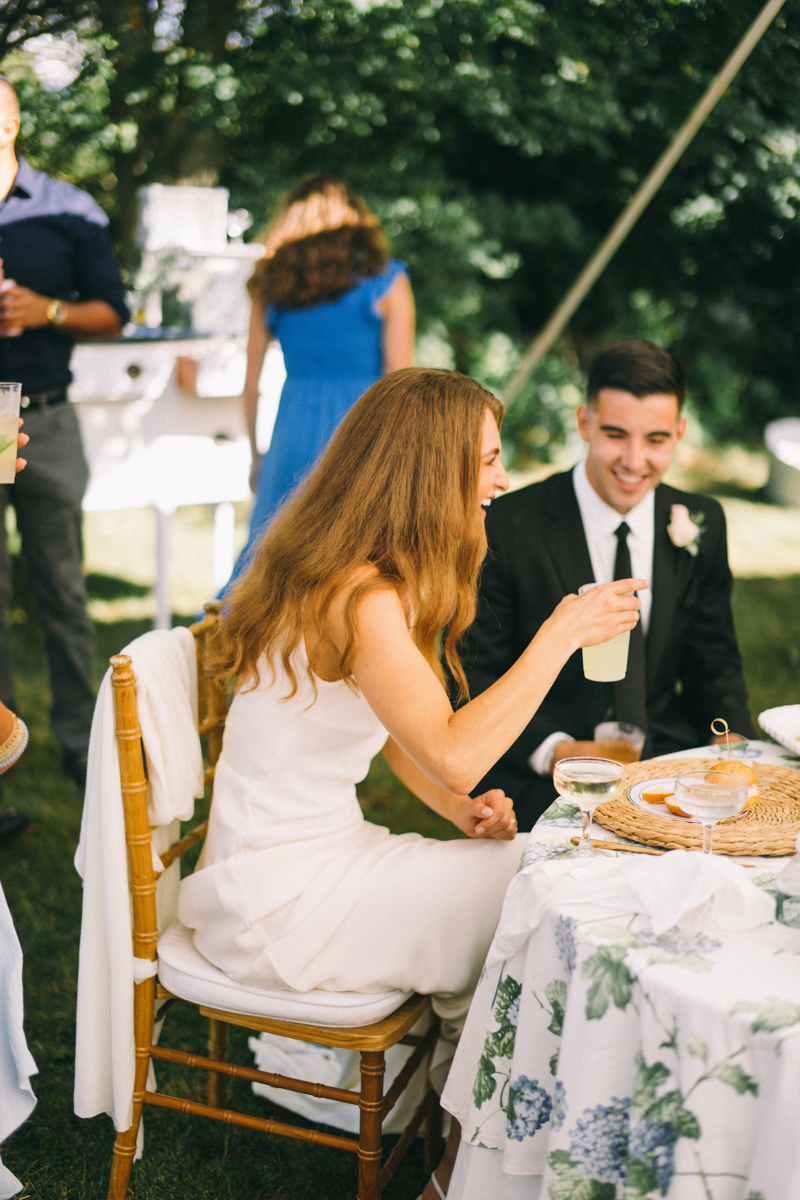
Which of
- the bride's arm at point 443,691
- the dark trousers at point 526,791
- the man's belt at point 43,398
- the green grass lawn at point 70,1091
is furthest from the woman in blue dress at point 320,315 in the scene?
the bride's arm at point 443,691

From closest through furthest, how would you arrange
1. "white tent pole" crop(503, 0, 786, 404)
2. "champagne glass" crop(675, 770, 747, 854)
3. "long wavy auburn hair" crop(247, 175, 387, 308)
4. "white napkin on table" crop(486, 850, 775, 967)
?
1. "white napkin on table" crop(486, 850, 775, 967)
2. "champagne glass" crop(675, 770, 747, 854)
3. "white tent pole" crop(503, 0, 786, 404)
4. "long wavy auburn hair" crop(247, 175, 387, 308)

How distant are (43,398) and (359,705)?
198 centimetres

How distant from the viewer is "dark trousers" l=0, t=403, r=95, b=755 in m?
3.26

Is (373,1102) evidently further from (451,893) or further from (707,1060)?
(707,1060)

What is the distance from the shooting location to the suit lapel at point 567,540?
91.4 inches

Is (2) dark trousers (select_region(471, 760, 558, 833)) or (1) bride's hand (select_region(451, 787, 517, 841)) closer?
(1) bride's hand (select_region(451, 787, 517, 841))

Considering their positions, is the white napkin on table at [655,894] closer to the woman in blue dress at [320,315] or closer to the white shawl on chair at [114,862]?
the white shawl on chair at [114,862]

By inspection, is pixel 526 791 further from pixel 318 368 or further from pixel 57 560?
pixel 318 368

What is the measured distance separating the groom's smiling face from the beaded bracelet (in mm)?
1352

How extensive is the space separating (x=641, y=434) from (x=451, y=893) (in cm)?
112

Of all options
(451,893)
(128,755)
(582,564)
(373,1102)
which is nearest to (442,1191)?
(373,1102)

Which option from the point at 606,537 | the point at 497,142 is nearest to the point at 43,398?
the point at 606,537

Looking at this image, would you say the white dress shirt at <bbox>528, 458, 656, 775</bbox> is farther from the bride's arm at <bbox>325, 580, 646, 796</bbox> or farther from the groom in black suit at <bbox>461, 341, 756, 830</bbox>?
the bride's arm at <bbox>325, 580, 646, 796</bbox>

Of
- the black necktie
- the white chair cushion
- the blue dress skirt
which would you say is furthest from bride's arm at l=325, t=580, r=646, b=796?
the blue dress skirt
